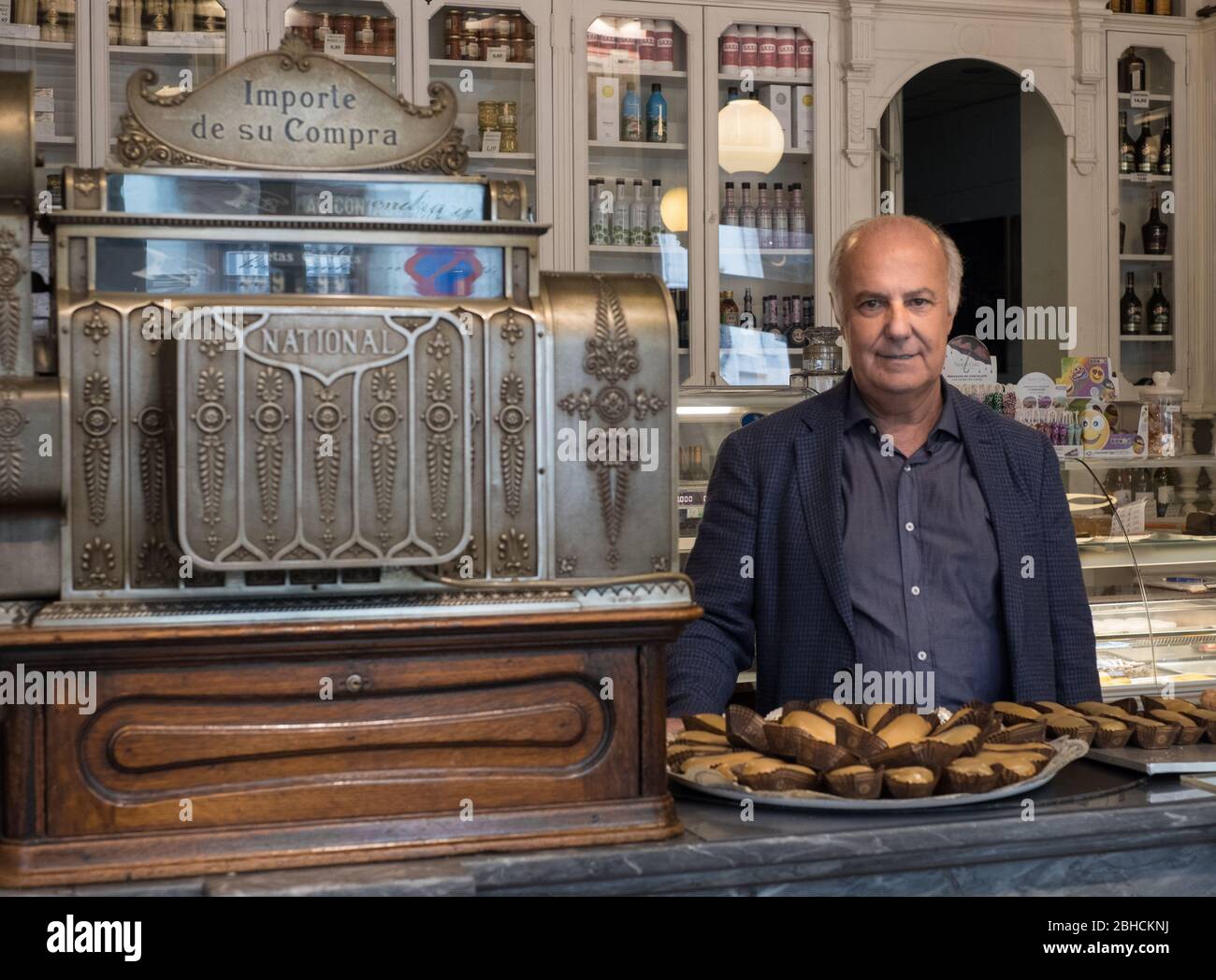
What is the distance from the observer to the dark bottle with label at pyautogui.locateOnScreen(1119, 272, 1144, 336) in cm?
531

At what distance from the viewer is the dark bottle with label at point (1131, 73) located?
5.25m

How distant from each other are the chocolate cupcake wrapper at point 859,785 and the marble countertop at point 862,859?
2 cm

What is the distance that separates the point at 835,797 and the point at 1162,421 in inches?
110

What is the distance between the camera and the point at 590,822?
1.18 metres

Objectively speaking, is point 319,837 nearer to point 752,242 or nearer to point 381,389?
point 381,389

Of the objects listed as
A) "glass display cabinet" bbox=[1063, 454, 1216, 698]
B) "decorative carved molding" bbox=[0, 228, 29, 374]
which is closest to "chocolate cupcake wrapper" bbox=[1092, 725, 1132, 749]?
"decorative carved molding" bbox=[0, 228, 29, 374]

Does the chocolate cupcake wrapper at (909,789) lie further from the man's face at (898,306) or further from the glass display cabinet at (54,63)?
A: the glass display cabinet at (54,63)

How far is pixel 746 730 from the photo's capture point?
4.53ft

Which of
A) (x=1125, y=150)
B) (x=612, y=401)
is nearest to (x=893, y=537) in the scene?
→ (x=612, y=401)

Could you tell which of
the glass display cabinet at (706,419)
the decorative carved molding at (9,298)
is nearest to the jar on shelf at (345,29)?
the glass display cabinet at (706,419)

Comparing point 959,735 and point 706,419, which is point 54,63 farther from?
point 959,735

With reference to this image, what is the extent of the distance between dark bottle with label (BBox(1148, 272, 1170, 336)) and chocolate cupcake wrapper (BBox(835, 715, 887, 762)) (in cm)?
452

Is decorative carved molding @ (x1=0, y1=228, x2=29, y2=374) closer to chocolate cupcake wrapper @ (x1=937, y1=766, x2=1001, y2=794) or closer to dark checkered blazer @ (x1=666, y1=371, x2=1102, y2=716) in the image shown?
chocolate cupcake wrapper @ (x1=937, y1=766, x2=1001, y2=794)

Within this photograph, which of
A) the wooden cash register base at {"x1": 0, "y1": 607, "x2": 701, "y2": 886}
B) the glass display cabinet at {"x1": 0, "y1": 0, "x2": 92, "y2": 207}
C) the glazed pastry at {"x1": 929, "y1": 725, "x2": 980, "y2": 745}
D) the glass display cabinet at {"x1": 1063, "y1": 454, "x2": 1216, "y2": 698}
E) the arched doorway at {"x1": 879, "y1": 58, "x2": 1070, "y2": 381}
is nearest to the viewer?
the wooden cash register base at {"x1": 0, "y1": 607, "x2": 701, "y2": 886}
